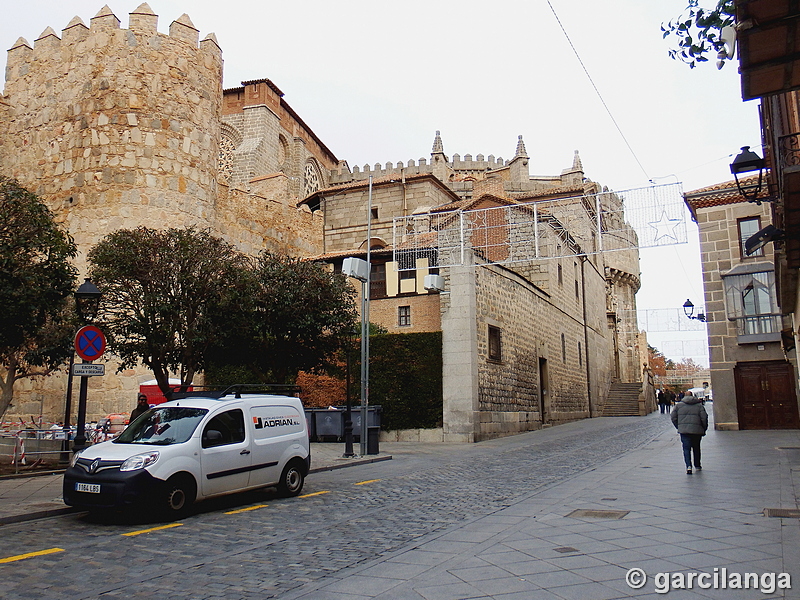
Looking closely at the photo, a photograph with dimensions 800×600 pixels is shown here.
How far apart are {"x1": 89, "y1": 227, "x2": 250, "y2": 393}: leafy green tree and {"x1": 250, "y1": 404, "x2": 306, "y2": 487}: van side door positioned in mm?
2747

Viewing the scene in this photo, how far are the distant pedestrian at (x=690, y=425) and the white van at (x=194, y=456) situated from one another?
6.41 m

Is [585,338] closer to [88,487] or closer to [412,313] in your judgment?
[412,313]

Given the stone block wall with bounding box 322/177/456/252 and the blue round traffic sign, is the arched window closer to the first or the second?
the stone block wall with bounding box 322/177/456/252

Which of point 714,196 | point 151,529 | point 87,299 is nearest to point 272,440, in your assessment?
point 151,529

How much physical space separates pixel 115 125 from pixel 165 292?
37.6ft

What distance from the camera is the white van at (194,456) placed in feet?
25.5

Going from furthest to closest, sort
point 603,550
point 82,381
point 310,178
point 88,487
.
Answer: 1. point 310,178
2. point 82,381
3. point 88,487
4. point 603,550

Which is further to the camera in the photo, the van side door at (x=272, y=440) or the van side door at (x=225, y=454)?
the van side door at (x=272, y=440)

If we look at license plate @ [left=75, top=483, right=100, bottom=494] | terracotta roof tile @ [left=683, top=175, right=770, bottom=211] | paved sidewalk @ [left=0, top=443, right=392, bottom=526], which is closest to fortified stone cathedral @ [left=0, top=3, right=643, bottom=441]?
terracotta roof tile @ [left=683, top=175, right=770, bottom=211]

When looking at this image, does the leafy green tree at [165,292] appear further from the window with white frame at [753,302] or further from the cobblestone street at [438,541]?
the window with white frame at [753,302]

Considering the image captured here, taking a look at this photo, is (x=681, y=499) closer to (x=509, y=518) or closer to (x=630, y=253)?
(x=509, y=518)

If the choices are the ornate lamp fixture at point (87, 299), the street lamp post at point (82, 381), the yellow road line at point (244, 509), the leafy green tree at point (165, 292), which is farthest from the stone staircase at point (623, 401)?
the street lamp post at point (82, 381)

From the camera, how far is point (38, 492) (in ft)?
32.8

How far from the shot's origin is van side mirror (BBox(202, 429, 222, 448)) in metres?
8.56
